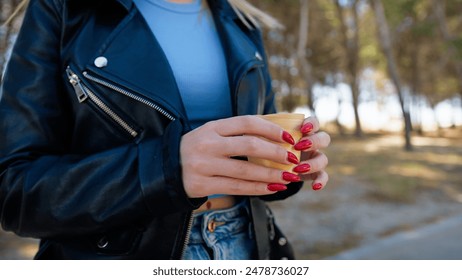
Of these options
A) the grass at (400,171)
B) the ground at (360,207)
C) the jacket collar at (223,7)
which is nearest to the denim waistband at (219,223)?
the jacket collar at (223,7)

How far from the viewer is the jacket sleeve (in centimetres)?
94

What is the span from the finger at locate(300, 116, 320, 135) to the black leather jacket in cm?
27

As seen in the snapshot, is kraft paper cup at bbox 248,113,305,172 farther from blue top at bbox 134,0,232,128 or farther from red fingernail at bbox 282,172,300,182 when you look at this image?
blue top at bbox 134,0,232,128

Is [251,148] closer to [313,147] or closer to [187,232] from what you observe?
[313,147]

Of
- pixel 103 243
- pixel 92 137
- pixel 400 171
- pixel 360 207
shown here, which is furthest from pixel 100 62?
pixel 400 171

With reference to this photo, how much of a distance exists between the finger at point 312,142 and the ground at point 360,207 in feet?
14.2

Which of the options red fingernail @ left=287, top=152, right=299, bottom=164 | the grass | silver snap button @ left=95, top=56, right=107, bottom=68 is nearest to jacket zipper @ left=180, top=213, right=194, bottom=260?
red fingernail @ left=287, top=152, right=299, bottom=164

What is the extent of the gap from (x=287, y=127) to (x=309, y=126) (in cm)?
7

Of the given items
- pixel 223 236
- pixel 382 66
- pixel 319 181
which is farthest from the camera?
pixel 382 66

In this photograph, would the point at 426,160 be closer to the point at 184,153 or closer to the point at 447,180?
the point at 447,180

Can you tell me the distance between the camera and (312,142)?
98 centimetres

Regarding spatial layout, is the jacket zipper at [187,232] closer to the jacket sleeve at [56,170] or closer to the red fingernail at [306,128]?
the jacket sleeve at [56,170]
